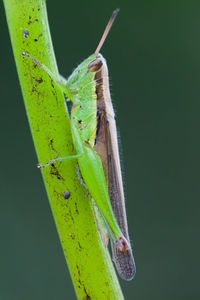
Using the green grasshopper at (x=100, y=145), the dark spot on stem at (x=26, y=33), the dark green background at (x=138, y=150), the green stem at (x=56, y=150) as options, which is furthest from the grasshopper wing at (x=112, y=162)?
the dark green background at (x=138, y=150)

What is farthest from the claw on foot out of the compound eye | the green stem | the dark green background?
the dark green background

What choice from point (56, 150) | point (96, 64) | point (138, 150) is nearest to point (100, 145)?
point (96, 64)

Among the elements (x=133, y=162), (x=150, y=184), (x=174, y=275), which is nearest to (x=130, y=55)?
(x=133, y=162)

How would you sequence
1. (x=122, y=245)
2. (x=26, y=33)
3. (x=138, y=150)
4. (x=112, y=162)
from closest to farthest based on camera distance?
(x=26, y=33), (x=122, y=245), (x=112, y=162), (x=138, y=150)

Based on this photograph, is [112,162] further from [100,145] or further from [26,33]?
[26,33]

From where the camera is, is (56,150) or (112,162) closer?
(56,150)

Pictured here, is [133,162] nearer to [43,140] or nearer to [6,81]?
[6,81]
